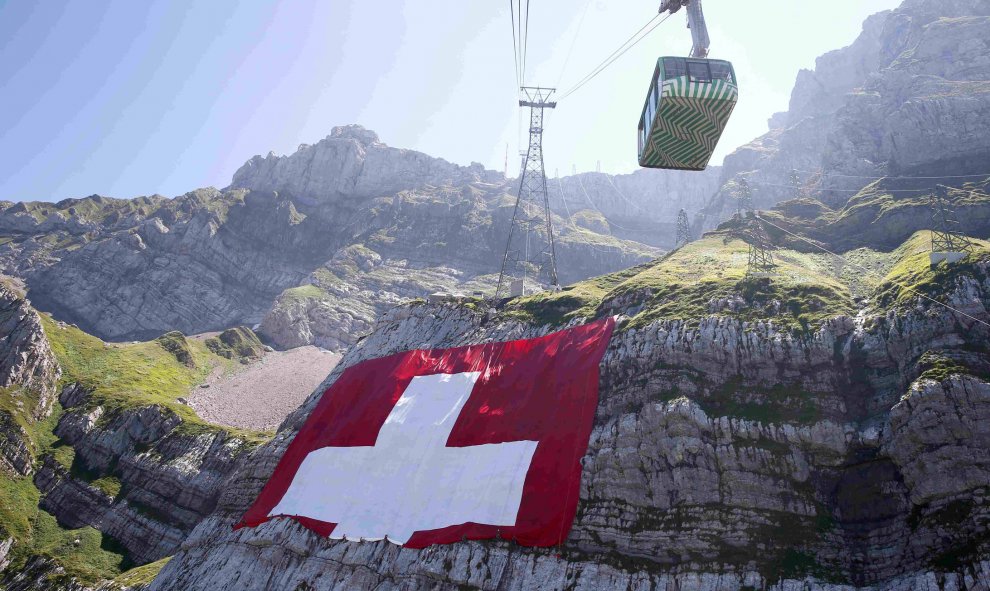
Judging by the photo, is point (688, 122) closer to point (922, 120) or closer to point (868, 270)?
point (868, 270)

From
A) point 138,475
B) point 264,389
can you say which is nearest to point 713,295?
point 138,475

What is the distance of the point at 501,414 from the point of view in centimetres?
5609

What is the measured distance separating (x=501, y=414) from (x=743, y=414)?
68.3ft

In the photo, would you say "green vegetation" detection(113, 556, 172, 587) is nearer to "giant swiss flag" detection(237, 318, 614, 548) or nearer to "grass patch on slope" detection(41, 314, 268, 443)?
"giant swiss flag" detection(237, 318, 614, 548)

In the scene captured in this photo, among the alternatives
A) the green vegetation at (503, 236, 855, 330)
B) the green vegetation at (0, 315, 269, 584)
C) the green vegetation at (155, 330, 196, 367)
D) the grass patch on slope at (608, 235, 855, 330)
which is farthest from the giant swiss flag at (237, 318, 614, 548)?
the green vegetation at (155, 330, 196, 367)

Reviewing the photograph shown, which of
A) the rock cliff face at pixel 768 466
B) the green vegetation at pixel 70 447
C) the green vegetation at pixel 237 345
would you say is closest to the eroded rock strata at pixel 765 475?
the rock cliff face at pixel 768 466

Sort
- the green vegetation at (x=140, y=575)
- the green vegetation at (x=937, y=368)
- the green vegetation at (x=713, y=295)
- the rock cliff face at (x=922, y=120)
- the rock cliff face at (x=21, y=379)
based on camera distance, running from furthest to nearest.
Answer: the rock cliff face at (x=922, y=120), the rock cliff face at (x=21, y=379), the green vegetation at (x=140, y=575), the green vegetation at (x=713, y=295), the green vegetation at (x=937, y=368)

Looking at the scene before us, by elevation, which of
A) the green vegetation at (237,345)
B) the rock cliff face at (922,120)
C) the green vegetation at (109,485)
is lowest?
the green vegetation at (109,485)

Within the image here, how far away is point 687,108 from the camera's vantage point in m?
41.9

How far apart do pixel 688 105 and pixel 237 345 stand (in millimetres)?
166231

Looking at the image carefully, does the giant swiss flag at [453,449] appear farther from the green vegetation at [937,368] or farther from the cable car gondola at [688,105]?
the green vegetation at [937,368]

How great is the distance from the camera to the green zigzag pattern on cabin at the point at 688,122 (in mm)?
40812

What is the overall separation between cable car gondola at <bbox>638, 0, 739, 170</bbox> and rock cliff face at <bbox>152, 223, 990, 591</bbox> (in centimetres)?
1557

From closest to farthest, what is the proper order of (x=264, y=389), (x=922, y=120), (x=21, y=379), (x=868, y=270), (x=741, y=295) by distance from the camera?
(x=741, y=295) < (x=868, y=270) < (x=21, y=379) < (x=922, y=120) < (x=264, y=389)
